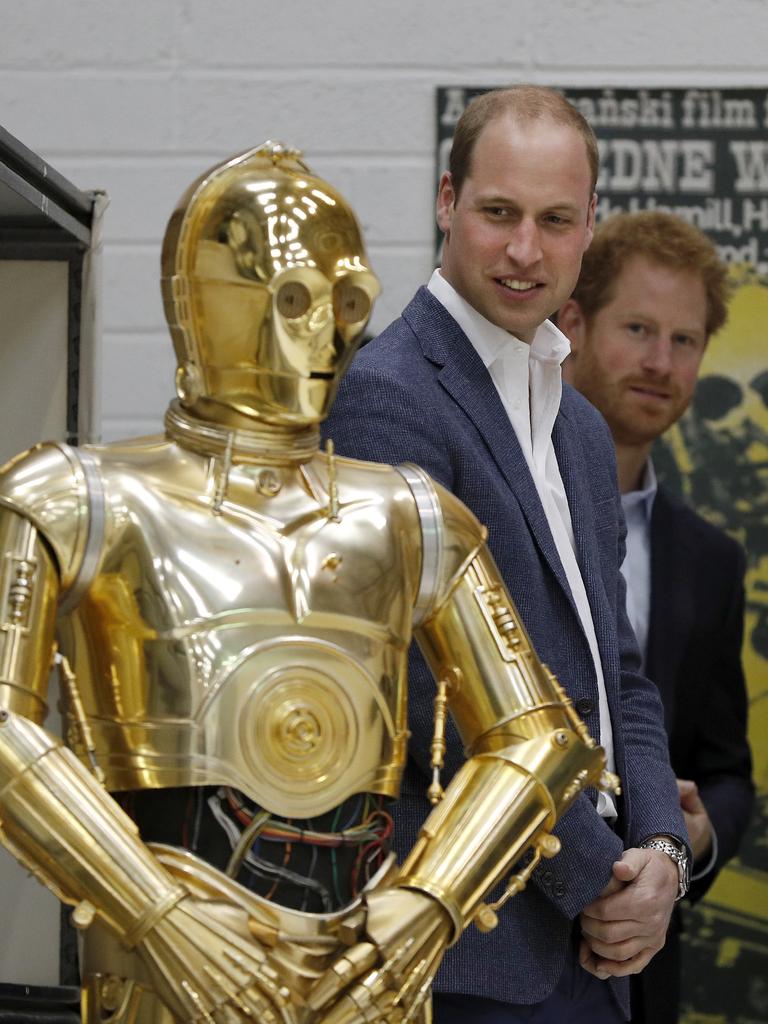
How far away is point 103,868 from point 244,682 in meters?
0.14

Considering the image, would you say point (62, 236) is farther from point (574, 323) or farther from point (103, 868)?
point (574, 323)

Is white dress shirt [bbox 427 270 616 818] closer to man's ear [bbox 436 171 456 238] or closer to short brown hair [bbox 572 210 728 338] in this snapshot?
man's ear [bbox 436 171 456 238]

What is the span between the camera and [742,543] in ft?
7.87

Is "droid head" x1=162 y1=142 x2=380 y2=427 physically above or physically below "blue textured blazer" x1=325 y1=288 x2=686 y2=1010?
above

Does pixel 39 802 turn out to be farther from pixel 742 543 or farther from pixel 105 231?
pixel 742 543

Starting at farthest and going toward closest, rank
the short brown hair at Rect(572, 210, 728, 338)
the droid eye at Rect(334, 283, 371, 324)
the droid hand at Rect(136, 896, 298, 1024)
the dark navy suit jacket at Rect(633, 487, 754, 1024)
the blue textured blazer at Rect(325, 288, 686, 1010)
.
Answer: the short brown hair at Rect(572, 210, 728, 338)
the dark navy suit jacket at Rect(633, 487, 754, 1024)
the blue textured blazer at Rect(325, 288, 686, 1010)
the droid eye at Rect(334, 283, 371, 324)
the droid hand at Rect(136, 896, 298, 1024)

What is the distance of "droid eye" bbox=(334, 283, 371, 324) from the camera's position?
3.70ft

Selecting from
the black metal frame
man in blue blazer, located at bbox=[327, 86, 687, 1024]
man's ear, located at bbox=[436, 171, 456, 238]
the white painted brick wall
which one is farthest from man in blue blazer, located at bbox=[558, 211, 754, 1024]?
the black metal frame

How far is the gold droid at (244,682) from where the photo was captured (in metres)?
1.03

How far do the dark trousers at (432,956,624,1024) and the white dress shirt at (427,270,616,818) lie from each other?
0.48ft

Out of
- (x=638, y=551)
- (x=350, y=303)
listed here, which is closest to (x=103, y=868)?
(x=350, y=303)

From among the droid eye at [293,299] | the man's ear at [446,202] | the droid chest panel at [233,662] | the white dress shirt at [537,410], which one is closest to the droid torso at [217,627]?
the droid chest panel at [233,662]

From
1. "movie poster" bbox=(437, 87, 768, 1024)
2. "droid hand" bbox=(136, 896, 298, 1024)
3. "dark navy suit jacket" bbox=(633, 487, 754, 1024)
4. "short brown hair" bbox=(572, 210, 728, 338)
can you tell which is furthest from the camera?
"movie poster" bbox=(437, 87, 768, 1024)

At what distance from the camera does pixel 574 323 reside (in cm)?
223
